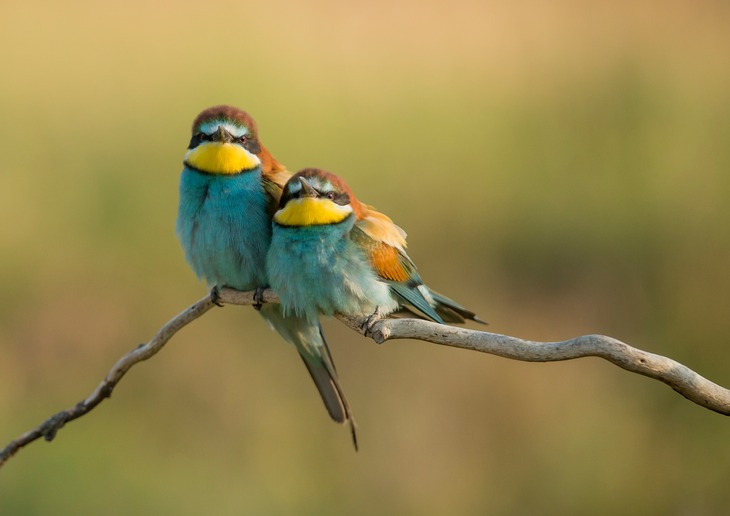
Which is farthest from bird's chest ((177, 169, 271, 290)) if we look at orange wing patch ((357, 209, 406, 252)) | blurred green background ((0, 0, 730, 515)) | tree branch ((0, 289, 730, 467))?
blurred green background ((0, 0, 730, 515))

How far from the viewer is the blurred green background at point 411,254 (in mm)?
4418

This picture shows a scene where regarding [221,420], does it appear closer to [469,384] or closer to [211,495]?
[211,495]

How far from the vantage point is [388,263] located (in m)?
2.84

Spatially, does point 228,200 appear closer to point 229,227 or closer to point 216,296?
point 229,227

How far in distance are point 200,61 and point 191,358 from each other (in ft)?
4.48

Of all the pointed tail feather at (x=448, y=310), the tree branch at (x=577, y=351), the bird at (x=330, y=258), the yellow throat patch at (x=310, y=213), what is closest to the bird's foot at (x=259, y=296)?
the bird at (x=330, y=258)

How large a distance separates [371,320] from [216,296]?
41cm

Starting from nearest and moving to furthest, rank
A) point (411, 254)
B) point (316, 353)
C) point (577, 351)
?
point (577, 351), point (316, 353), point (411, 254)

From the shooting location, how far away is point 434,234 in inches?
193

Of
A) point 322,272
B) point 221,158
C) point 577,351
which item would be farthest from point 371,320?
point 577,351

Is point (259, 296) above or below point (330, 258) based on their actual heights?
below

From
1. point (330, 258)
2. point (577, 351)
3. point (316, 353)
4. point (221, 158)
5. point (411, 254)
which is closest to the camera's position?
point (577, 351)

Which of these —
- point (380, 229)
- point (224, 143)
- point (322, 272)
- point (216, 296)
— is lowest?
point (216, 296)

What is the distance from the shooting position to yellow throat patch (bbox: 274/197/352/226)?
104 inches
